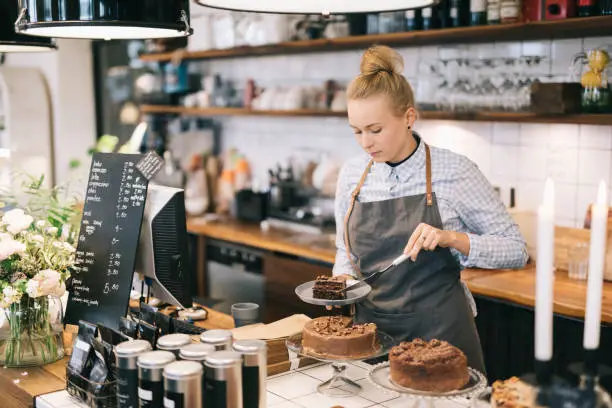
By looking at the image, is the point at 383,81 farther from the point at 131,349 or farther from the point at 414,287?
the point at 131,349

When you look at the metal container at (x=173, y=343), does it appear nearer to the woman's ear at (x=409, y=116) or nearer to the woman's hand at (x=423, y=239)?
the woman's hand at (x=423, y=239)

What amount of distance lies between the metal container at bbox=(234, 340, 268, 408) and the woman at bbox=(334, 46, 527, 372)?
3.08 ft

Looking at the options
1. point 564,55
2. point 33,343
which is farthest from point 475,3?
point 33,343

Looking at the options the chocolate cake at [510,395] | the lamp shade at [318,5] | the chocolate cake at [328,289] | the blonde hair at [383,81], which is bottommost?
the chocolate cake at [510,395]

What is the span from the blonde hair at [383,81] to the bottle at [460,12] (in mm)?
1599

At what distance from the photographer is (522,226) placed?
411cm

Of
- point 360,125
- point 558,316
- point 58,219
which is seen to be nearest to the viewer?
point 360,125

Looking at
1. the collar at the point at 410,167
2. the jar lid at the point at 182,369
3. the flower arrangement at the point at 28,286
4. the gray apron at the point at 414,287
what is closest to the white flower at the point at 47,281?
the flower arrangement at the point at 28,286

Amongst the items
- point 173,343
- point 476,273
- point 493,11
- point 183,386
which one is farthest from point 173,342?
point 493,11

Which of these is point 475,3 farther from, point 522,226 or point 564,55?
point 522,226

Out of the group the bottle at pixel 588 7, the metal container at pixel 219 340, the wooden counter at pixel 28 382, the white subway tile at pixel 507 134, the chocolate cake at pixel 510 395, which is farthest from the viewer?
the white subway tile at pixel 507 134

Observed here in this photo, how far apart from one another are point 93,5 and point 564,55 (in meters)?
2.84

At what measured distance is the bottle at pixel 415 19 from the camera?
14.1 ft

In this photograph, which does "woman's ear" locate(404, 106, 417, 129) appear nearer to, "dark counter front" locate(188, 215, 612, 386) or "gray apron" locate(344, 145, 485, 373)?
"gray apron" locate(344, 145, 485, 373)
